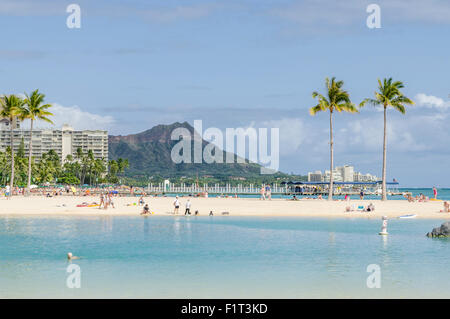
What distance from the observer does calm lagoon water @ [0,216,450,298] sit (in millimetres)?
17766

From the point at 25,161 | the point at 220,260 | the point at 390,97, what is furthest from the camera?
the point at 25,161

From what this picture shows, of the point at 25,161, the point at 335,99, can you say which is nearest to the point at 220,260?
the point at 335,99

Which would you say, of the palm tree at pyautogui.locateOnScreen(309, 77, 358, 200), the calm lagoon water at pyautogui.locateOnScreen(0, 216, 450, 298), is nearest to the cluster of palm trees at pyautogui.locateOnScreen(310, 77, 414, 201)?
the palm tree at pyautogui.locateOnScreen(309, 77, 358, 200)

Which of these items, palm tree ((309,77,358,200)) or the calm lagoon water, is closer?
the calm lagoon water

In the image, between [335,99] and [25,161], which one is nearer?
[335,99]

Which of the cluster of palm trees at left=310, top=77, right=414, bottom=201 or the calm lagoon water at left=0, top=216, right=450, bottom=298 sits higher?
the cluster of palm trees at left=310, top=77, right=414, bottom=201

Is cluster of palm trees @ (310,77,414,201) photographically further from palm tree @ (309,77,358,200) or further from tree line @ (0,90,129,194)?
tree line @ (0,90,129,194)

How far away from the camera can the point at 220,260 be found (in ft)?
78.8

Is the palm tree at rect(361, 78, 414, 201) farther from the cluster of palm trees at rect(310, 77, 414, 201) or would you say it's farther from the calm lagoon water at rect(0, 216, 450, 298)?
the calm lagoon water at rect(0, 216, 450, 298)

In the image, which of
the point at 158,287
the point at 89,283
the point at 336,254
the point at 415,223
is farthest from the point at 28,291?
the point at 415,223

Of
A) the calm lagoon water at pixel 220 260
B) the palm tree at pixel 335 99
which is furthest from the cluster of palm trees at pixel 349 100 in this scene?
the calm lagoon water at pixel 220 260

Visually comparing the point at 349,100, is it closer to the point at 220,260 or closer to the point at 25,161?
the point at 220,260

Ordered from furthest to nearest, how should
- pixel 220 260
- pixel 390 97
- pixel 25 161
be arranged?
pixel 25 161, pixel 390 97, pixel 220 260
